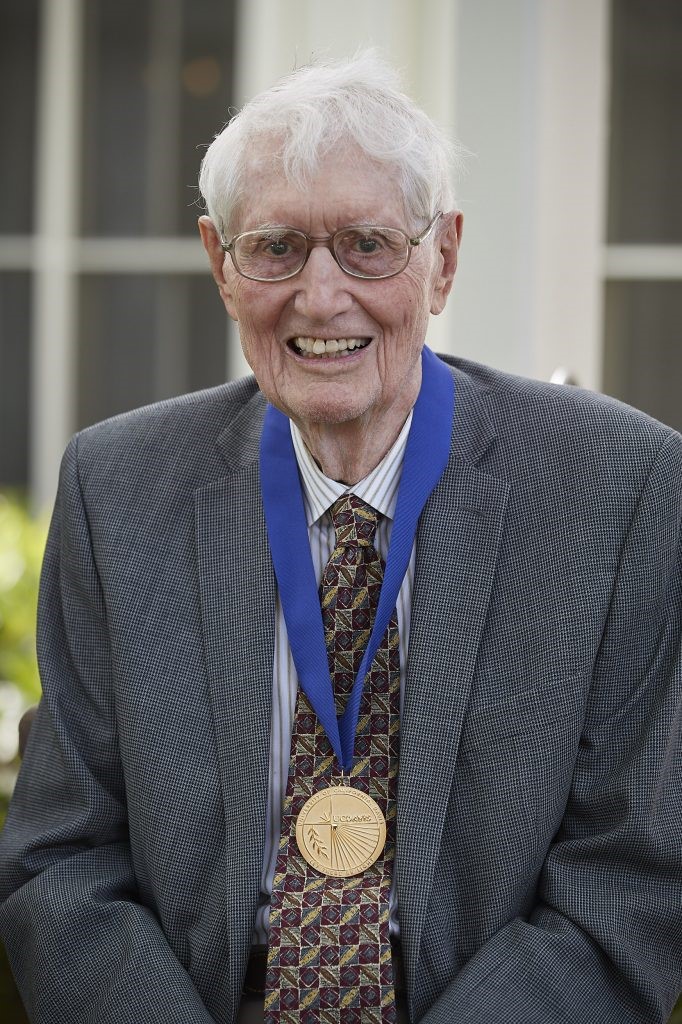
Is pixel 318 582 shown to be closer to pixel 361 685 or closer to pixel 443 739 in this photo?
pixel 361 685

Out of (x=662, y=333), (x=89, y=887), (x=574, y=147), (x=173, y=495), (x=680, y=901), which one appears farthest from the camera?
(x=662, y=333)

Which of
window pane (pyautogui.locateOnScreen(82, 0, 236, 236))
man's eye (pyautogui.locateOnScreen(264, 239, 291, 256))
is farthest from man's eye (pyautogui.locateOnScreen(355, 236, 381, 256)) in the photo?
window pane (pyautogui.locateOnScreen(82, 0, 236, 236))

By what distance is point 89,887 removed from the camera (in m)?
1.91

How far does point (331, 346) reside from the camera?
183cm

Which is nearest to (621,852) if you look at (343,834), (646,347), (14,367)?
(343,834)

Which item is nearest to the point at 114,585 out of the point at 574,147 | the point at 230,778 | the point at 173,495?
the point at 173,495

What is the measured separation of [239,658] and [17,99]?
9.07 feet

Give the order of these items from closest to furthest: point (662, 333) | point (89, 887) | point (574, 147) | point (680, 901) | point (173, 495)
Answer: point (680, 901)
point (89, 887)
point (173, 495)
point (574, 147)
point (662, 333)

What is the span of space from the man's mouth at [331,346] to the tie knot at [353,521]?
24cm

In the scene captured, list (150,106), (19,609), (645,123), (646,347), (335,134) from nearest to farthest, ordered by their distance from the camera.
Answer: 1. (335,134)
2. (19,609)
3. (645,123)
4. (646,347)
5. (150,106)

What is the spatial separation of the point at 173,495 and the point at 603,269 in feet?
6.81

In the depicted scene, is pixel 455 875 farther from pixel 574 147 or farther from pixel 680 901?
pixel 574 147

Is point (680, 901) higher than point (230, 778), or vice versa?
point (230, 778)

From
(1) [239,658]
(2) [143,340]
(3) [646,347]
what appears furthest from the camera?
(2) [143,340]
